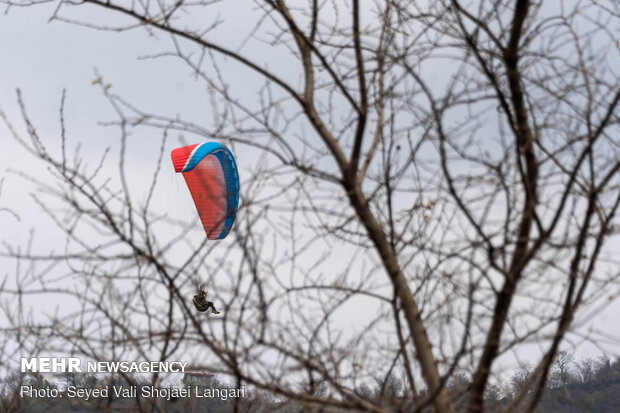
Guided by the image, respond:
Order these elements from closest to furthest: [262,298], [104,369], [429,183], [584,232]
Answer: [262,298]
[584,232]
[104,369]
[429,183]

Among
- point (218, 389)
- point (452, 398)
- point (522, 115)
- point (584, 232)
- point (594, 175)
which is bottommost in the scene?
point (452, 398)

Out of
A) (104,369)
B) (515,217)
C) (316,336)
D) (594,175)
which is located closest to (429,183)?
(515,217)

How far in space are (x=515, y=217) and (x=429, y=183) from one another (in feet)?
2.05

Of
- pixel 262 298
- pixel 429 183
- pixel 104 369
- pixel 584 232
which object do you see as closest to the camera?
pixel 262 298

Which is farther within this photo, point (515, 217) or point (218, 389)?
point (218, 389)

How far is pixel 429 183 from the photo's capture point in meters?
3.64

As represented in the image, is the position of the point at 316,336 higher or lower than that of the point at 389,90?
lower

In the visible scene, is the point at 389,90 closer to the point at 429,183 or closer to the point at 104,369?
the point at 429,183

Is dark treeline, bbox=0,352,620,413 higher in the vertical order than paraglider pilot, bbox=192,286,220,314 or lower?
lower

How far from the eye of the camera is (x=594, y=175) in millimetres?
3311

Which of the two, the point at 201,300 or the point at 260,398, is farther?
the point at 201,300

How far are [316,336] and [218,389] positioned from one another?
2.11ft

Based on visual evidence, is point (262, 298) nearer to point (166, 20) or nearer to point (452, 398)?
point (452, 398)

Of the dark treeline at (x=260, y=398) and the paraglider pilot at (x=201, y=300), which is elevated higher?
the paraglider pilot at (x=201, y=300)
